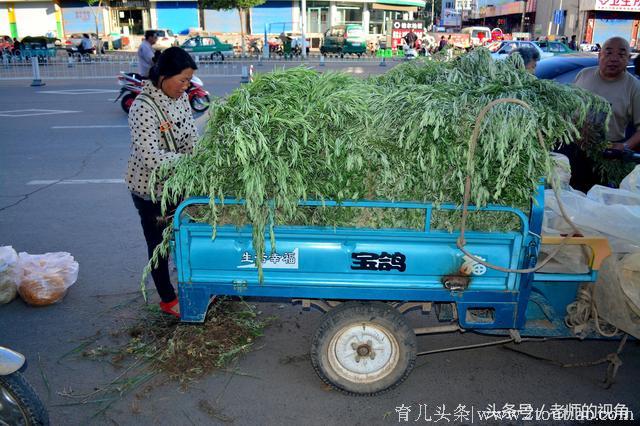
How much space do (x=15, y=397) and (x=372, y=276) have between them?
1.92 metres

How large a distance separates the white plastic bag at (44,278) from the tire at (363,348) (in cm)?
242

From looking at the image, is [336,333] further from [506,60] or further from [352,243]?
[506,60]

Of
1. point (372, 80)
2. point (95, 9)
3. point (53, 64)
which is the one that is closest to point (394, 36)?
point (53, 64)

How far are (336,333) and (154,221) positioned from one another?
59.1 inches

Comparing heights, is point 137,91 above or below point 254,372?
above

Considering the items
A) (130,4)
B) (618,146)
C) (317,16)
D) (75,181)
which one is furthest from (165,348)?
(130,4)

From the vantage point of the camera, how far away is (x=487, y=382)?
3.54 metres

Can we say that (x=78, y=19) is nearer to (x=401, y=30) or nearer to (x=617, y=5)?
(x=401, y=30)

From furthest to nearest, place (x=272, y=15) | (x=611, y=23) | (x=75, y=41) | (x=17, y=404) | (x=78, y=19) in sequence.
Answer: (x=78, y=19) < (x=272, y=15) < (x=75, y=41) < (x=611, y=23) < (x=17, y=404)

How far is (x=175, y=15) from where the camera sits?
50.2 metres

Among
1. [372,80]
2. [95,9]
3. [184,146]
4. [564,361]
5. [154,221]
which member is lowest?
[564,361]

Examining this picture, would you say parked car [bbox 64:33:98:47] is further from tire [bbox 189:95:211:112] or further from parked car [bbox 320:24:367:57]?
tire [bbox 189:95:211:112]

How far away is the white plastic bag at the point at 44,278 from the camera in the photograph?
4.40 m

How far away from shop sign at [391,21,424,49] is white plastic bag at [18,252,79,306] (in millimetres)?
39570
